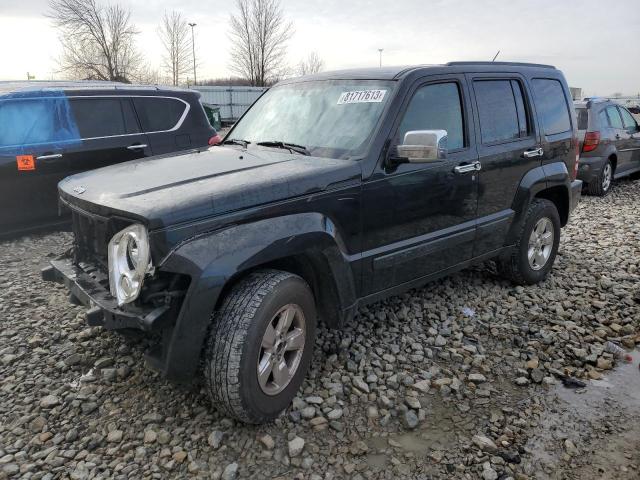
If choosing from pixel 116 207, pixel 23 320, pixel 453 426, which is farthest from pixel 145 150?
pixel 453 426

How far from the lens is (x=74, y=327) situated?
3.88 metres

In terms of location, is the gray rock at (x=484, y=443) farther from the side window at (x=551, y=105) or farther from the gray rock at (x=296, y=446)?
the side window at (x=551, y=105)

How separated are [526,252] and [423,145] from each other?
2.22m

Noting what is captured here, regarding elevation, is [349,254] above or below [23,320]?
above

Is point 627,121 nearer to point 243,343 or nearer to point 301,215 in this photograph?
point 301,215

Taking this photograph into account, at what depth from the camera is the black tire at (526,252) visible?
15.2ft

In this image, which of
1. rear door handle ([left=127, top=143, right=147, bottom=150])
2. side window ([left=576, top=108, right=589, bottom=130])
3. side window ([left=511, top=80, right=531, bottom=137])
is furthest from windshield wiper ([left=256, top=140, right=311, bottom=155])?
side window ([left=576, top=108, right=589, bottom=130])

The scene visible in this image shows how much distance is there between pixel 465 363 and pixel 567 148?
2.67 m

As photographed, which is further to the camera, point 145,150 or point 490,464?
point 145,150

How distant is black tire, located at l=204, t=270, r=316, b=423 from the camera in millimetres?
2531

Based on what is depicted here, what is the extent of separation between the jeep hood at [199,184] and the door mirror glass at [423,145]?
33 cm

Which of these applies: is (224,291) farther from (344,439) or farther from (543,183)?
(543,183)

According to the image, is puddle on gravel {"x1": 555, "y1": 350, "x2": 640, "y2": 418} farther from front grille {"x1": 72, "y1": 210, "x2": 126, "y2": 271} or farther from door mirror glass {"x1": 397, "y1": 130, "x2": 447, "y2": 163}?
front grille {"x1": 72, "y1": 210, "x2": 126, "y2": 271}

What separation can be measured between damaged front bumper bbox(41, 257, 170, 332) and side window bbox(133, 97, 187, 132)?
11.9 ft
